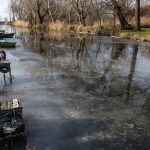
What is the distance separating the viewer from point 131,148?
7523 millimetres

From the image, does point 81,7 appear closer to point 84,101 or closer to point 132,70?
point 132,70

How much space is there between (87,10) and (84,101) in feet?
125

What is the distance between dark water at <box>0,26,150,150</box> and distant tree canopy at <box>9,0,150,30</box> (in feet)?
68.1

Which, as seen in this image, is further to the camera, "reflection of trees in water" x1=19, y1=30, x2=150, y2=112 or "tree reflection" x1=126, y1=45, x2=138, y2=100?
"reflection of trees in water" x1=19, y1=30, x2=150, y2=112

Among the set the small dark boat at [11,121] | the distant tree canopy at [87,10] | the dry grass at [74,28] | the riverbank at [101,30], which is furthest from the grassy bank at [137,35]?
the small dark boat at [11,121]

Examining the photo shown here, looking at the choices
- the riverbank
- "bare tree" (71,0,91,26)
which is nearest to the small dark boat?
the riverbank

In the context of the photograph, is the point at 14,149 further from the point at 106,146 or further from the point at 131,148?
the point at 131,148

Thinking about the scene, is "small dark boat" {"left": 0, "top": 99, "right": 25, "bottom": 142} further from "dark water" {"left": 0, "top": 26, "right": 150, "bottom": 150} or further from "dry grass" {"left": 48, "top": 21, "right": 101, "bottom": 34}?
"dry grass" {"left": 48, "top": 21, "right": 101, "bottom": 34}

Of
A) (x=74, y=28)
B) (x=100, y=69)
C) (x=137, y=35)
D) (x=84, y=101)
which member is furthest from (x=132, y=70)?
(x=74, y=28)

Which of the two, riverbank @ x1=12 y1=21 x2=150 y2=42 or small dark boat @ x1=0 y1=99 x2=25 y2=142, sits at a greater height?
riverbank @ x1=12 y1=21 x2=150 y2=42

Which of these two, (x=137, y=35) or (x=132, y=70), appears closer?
(x=132, y=70)

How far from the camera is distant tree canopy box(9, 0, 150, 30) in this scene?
137ft

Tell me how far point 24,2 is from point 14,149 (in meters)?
58.4

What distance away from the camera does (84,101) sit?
10961mm
